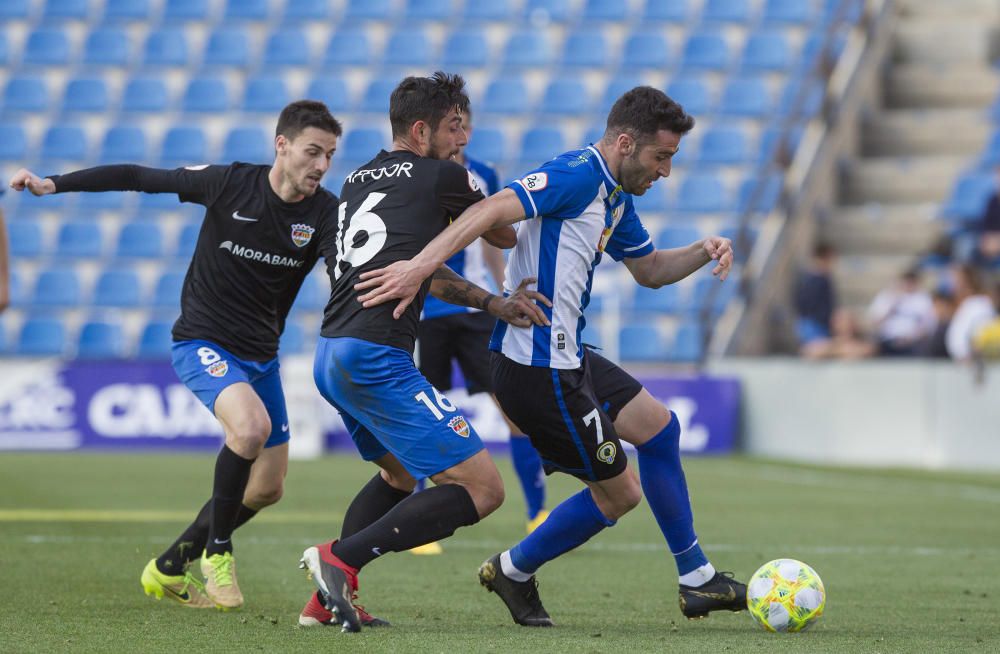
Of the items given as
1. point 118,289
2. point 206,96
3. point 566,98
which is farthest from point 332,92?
point 118,289

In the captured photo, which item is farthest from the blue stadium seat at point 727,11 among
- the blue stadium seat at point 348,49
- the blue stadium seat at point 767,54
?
the blue stadium seat at point 348,49

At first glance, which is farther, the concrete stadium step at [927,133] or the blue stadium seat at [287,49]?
the blue stadium seat at [287,49]

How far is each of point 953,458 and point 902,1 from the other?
382 inches

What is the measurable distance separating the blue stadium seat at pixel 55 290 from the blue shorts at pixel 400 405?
14775 mm

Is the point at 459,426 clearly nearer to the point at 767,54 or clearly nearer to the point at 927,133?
the point at 767,54

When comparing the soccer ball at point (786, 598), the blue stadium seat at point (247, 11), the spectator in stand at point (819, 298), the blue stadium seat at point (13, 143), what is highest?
the blue stadium seat at point (247, 11)

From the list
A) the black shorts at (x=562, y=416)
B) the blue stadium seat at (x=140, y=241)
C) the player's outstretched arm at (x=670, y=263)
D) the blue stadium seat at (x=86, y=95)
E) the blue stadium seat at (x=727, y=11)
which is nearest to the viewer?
the black shorts at (x=562, y=416)

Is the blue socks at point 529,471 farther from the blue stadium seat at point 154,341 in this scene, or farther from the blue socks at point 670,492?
the blue stadium seat at point 154,341

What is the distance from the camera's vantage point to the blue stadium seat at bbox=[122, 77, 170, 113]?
837 inches

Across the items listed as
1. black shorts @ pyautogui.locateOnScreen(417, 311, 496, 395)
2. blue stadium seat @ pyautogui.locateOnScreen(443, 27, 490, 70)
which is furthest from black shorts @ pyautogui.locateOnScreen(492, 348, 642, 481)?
blue stadium seat @ pyautogui.locateOnScreen(443, 27, 490, 70)

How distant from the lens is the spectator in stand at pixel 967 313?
14648 millimetres

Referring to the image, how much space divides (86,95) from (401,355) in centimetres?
1732

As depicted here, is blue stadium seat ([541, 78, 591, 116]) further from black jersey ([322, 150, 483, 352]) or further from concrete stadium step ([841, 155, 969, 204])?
black jersey ([322, 150, 483, 352])

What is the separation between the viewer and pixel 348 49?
21.5 meters
